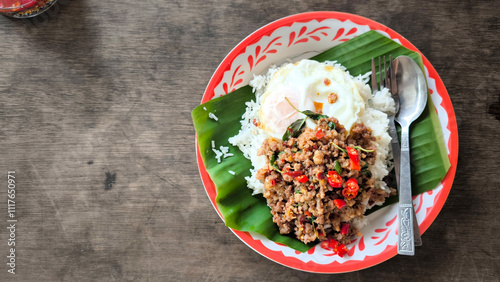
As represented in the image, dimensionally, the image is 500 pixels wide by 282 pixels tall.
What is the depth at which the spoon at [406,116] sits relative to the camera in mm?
3086

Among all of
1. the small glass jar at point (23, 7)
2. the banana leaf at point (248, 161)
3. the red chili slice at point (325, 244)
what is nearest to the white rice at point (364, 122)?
the banana leaf at point (248, 161)

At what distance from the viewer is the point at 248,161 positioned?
3488mm

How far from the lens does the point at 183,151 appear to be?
3.79m

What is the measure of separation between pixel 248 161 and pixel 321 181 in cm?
85

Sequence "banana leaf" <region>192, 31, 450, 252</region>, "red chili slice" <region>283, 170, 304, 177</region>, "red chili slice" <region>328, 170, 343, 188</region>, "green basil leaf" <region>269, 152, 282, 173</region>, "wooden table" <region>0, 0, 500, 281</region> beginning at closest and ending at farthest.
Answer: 1. "red chili slice" <region>328, 170, 343, 188</region>
2. "red chili slice" <region>283, 170, 304, 177</region>
3. "green basil leaf" <region>269, 152, 282, 173</region>
4. "banana leaf" <region>192, 31, 450, 252</region>
5. "wooden table" <region>0, 0, 500, 281</region>

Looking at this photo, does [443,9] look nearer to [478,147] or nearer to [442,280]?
[478,147]

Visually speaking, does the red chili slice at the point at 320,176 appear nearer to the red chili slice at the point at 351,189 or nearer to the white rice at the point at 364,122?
the red chili slice at the point at 351,189

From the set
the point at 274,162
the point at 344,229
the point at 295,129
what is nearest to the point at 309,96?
the point at 295,129

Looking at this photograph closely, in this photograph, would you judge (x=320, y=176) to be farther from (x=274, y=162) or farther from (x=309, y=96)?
(x=309, y=96)

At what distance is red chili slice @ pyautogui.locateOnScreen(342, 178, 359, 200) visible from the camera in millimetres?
2900

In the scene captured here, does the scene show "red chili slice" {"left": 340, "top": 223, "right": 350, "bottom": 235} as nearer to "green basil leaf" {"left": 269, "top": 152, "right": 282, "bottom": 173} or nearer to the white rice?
the white rice

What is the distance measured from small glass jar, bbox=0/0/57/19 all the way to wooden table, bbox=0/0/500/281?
10 centimetres

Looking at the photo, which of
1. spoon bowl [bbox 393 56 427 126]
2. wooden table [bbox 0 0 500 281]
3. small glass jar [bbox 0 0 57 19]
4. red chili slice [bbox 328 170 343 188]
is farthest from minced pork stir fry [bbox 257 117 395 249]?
small glass jar [bbox 0 0 57 19]

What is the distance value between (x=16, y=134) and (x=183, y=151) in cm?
190
